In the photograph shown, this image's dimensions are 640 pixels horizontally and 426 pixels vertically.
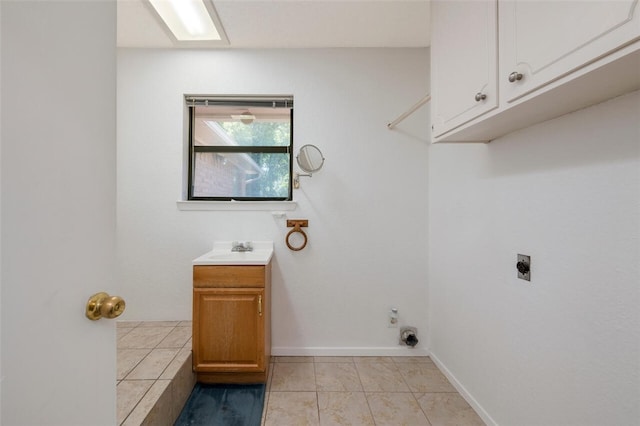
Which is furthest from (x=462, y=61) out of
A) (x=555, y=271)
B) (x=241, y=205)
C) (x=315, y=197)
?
(x=241, y=205)

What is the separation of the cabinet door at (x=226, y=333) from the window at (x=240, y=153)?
95 cm

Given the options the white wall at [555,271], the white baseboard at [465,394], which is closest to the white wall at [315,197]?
the white baseboard at [465,394]

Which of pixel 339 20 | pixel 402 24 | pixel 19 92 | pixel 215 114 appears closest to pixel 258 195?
pixel 215 114

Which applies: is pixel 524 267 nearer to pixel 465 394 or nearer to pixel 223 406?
pixel 465 394

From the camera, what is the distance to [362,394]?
180 cm

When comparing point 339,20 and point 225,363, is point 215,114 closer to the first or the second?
point 339,20

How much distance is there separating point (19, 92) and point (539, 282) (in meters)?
1.76

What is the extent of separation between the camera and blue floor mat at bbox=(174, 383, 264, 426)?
1578mm

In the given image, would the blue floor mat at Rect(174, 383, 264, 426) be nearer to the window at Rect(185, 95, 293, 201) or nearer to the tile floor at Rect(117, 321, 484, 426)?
the tile floor at Rect(117, 321, 484, 426)

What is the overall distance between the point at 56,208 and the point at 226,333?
1551mm

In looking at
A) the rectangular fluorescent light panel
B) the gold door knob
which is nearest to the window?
the rectangular fluorescent light panel

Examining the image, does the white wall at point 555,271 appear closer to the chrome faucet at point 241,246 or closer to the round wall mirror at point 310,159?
the round wall mirror at point 310,159

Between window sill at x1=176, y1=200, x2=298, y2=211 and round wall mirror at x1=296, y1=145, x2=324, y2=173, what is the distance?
326 millimetres

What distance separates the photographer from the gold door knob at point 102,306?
572mm
